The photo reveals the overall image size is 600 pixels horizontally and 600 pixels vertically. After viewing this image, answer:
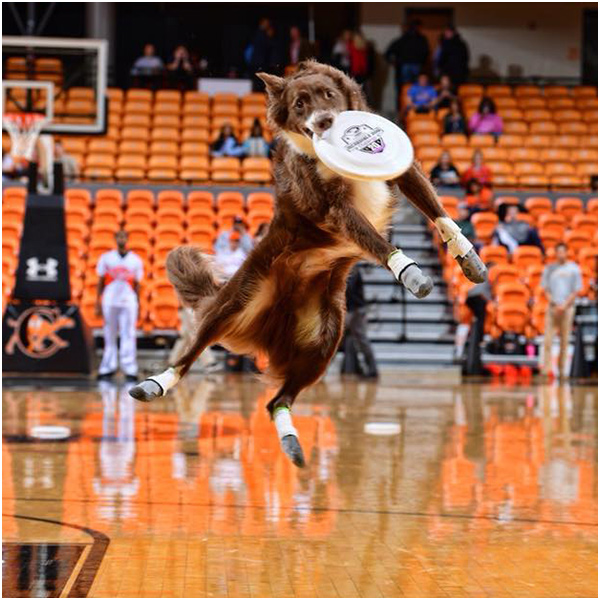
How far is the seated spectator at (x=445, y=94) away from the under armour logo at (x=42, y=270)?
349 inches

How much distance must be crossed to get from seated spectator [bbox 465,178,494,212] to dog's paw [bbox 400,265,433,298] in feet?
50.7

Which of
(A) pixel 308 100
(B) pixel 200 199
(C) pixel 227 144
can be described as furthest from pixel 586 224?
(A) pixel 308 100

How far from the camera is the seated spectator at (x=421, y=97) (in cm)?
2239

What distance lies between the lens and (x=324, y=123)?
14.0ft

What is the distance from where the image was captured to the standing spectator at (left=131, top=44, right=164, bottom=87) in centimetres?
2317

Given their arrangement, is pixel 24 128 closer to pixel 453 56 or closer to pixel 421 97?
pixel 421 97

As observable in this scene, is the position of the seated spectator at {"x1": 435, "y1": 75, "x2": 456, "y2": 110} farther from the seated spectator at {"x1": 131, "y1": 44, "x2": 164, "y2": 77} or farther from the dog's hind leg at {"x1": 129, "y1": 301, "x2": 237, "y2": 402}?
the dog's hind leg at {"x1": 129, "y1": 301, "x2": 237, "y2": 402}

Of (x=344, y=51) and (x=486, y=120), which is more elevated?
(x=344, y=51)

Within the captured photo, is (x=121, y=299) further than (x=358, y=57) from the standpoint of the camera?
No

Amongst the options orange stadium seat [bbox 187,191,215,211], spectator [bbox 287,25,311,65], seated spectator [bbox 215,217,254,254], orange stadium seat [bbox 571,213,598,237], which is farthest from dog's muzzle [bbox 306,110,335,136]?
spectator [bbox 287,25,311,65]

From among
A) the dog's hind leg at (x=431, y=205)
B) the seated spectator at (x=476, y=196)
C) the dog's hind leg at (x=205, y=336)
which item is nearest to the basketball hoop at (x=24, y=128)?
the seated spectator at (x=476, y=196)

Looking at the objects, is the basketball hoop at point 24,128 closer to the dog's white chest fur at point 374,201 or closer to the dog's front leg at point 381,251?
the dog's white chest fur at point 374,201

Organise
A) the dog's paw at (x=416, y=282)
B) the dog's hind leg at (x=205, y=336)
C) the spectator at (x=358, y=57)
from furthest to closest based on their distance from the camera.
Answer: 1. the spectator at (x=358, y=57)
2. the dog's hind leg at (x=205, y=336)
3. the dog's paw at (x=416, y=282)

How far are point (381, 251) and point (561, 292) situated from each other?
1323 cm
